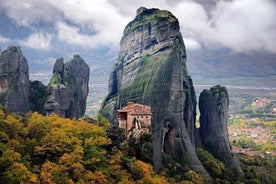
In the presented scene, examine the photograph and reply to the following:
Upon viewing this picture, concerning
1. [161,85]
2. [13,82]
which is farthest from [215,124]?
[13,82]

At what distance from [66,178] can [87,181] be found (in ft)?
6.58

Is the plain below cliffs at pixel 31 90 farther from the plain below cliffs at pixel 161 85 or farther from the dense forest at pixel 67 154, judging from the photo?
the dense forest at pixel 67 154

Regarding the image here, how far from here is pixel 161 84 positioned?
69.1 meters

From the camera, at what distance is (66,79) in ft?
269

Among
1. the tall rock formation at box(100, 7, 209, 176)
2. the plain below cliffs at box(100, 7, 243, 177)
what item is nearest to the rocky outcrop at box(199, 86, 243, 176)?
the plain below cliffs at box(100, 7, 243, 177)

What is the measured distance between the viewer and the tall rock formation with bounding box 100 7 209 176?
66.3 metres

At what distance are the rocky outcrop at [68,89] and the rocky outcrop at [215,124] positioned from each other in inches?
845

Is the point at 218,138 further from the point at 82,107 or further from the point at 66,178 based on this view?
the point at 66,178

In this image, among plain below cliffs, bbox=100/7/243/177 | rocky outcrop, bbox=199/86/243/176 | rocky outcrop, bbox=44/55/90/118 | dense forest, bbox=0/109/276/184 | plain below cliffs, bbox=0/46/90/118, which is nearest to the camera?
dense forest, bbox=0/109/276/184

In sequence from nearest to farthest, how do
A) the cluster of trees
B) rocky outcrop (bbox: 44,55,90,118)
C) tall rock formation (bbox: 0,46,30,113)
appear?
the cluster of trees < tall rock formation (bbox: 0,46,30,113) < rocky outcrop (bbox: 44,55,90,118)

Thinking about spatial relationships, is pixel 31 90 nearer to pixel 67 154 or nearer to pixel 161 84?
Answer: pixel 161 84

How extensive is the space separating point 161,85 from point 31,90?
2220 cm

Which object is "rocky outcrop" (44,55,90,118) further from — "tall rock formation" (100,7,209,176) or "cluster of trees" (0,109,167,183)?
"cluster of trees" (0,109,167,183)

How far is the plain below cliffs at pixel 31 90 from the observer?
238ft
